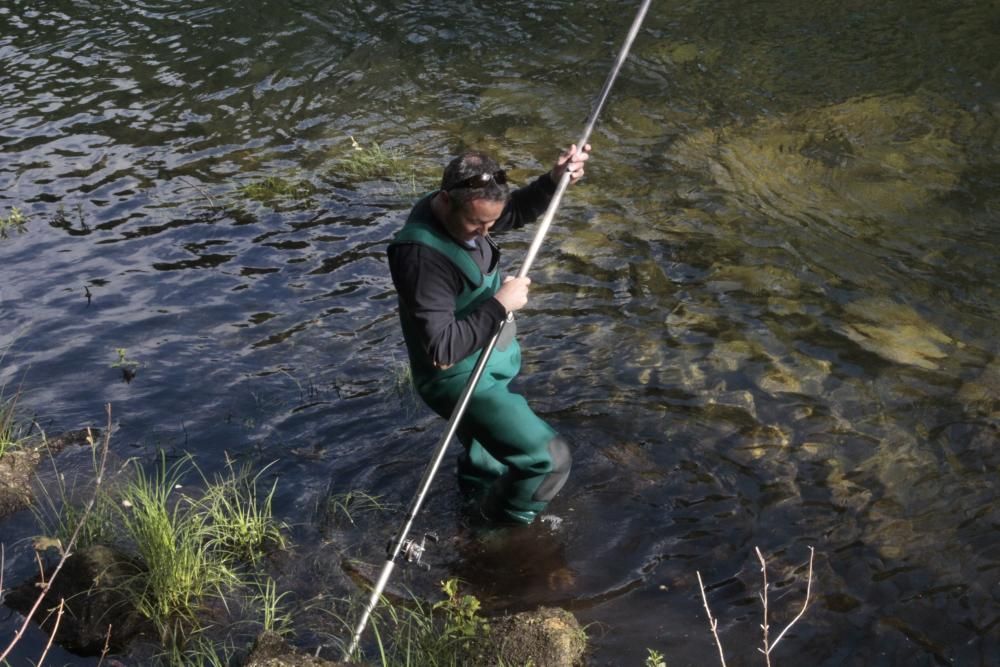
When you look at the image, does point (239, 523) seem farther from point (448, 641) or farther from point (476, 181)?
point (476, 181)

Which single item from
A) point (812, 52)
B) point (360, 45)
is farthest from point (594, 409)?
point (360, 45)

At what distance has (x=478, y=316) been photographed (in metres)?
4.85

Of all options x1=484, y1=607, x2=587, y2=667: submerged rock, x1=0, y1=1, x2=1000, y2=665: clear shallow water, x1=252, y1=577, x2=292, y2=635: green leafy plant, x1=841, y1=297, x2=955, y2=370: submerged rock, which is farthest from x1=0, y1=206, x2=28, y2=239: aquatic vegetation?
x1=841, y1=297, x2=955, y2=370: submerged rock

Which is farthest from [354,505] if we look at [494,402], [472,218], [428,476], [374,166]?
[374,166]

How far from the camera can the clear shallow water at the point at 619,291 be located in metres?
5.50

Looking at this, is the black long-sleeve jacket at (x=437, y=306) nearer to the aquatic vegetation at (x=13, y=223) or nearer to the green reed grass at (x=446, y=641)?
the green reed grass at (x=446, y=641)

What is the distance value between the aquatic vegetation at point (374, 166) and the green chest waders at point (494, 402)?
496 centimetres

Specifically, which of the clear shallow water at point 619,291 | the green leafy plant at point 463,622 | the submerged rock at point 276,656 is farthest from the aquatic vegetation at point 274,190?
the submerged rock at point 276,656

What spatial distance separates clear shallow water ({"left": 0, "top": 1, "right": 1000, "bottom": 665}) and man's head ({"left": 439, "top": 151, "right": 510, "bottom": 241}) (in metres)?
1.81

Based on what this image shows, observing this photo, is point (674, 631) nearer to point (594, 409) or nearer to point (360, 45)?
point (594, 409)

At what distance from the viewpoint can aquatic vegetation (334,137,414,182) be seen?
10.1 m

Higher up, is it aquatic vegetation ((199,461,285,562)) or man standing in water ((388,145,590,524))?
man standing in water ((388,145,590,524))

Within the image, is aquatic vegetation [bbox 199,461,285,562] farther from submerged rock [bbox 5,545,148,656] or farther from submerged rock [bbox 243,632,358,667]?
submerged rock [bbox 243,632,358,667]

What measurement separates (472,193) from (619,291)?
332cm
